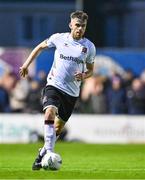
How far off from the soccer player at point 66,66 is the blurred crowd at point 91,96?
1151 centimetres

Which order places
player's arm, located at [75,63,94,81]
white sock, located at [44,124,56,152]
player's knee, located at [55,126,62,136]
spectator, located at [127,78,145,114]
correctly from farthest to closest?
spectator, located at [127,78,145,114], player's knee, located at [55,126,62,136], player's arm, located at [75,63,94,81], white sock, located at [44,124,56,152]

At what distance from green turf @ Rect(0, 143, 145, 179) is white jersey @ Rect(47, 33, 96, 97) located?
1.40 metres

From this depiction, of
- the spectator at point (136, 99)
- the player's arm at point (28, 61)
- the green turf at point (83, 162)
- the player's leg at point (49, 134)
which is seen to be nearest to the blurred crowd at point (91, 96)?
the spectator at point (136, 99)

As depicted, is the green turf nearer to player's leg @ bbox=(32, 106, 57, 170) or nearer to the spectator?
player's leg @ bbox=(32, 106, 57, 170)

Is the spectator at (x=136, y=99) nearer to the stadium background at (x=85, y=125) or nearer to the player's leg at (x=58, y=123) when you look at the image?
the stadium background at (x=85, y=125)

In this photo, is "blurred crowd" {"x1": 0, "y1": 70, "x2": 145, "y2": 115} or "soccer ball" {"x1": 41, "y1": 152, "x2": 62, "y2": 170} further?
"blurred crowd" {"x1": 0, "y1": 70, "x2": 145, "y2": 115}

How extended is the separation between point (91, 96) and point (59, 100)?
11.9 m

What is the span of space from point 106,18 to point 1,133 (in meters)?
33.1

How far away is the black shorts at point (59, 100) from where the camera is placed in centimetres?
1595

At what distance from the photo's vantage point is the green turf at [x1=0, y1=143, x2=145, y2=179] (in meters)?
14.8

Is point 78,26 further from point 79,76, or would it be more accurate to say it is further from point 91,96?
point 91,96

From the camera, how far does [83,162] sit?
1850 centimetres

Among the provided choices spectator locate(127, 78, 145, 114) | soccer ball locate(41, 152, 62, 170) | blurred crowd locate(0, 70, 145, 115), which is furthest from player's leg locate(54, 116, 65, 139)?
spectator locate(127, 78, 145, 114)

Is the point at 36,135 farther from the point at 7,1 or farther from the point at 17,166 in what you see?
the point at 7,1
